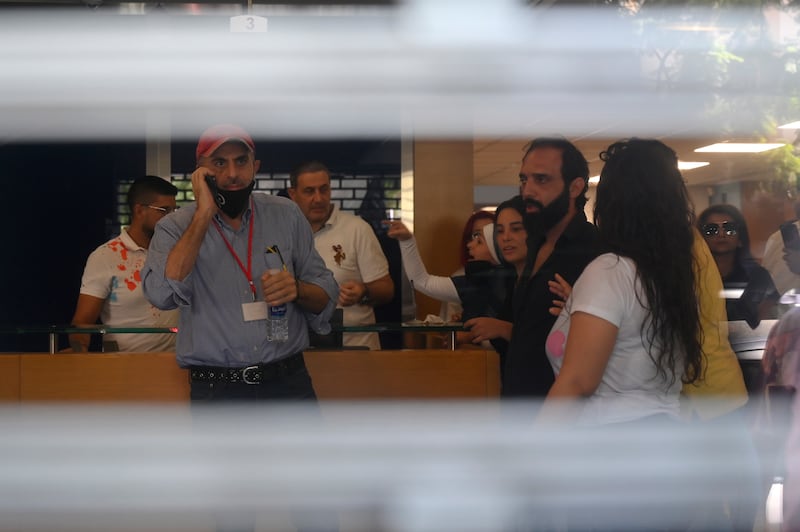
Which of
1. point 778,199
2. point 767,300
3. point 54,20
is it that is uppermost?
point 54,20

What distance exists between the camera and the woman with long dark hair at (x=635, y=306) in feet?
4.51

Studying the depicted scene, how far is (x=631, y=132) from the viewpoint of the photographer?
1.40m

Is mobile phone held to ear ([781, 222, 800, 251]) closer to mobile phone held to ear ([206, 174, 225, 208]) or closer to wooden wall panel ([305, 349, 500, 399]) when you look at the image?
wooden wall panel ([305, 349, 500, 399])

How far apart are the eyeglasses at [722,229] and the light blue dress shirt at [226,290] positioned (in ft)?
2.64

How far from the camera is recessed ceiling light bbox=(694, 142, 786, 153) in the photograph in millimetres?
1525

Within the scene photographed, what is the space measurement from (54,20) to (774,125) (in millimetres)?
1145

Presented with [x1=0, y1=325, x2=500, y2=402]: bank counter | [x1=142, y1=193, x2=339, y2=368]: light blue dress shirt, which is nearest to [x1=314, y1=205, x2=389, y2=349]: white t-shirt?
[x1=0, y1=325, x2=500, y2=402]: bank counter

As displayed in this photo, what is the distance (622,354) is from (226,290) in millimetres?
776

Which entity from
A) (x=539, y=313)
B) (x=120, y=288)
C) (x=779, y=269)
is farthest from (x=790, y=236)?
(x=120, y=288)

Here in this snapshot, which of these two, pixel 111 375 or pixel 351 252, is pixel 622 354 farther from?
pixel 351 252

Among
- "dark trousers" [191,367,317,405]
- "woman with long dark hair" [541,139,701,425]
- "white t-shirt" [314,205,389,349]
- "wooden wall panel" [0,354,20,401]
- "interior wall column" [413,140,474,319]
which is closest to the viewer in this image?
"woman with long dark hair" [541,139,701,425]

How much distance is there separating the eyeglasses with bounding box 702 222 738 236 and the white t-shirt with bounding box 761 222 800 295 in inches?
4.1

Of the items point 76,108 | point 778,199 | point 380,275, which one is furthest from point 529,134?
point 380,275

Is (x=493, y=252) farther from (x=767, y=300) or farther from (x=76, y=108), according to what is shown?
(x=76, y=108)
